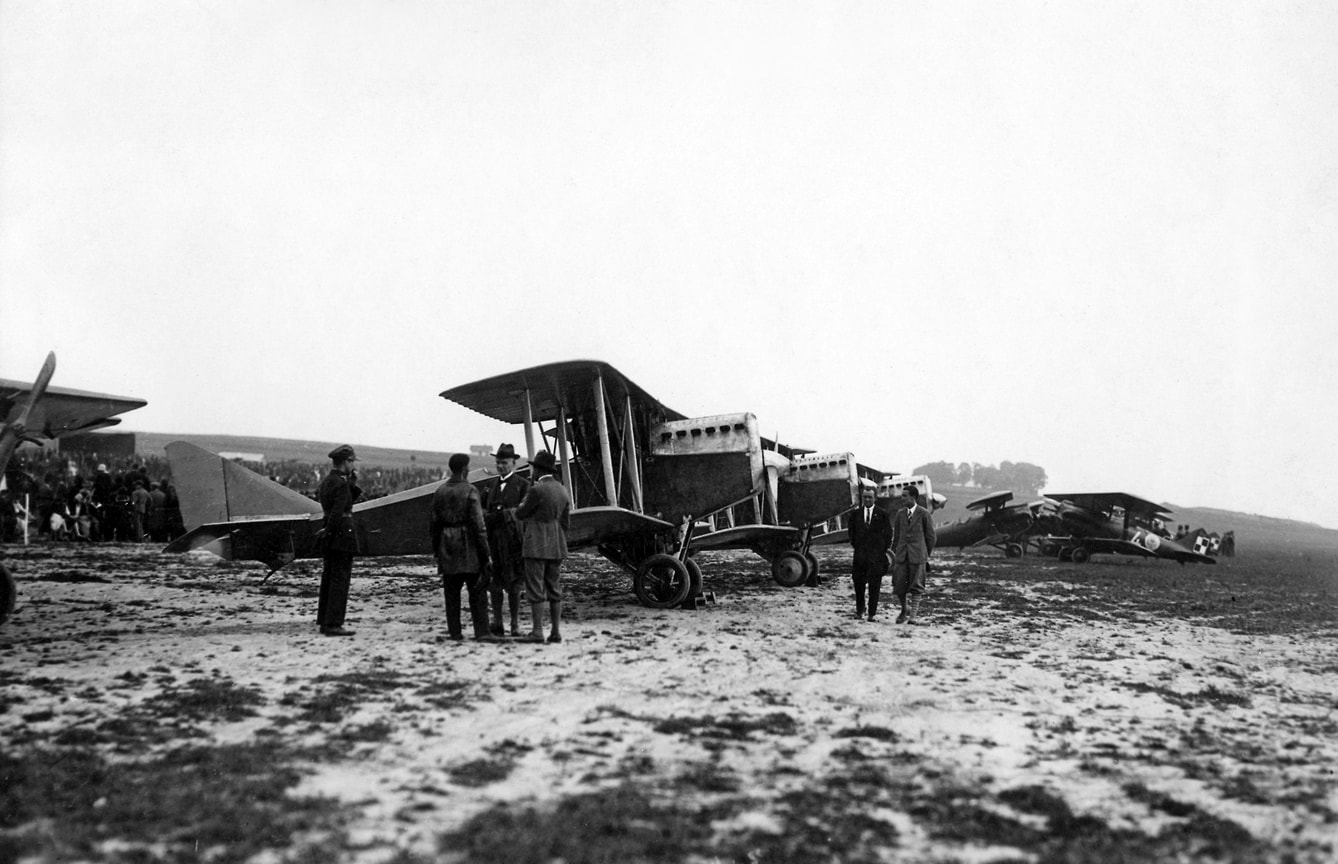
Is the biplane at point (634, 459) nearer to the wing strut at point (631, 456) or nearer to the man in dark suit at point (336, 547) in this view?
the wing strut at point (631, 456)

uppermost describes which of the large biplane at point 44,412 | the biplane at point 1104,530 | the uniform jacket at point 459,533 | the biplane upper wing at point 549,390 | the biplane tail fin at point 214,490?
the biplane upper wing at point 549,390

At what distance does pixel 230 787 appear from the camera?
3736 mm

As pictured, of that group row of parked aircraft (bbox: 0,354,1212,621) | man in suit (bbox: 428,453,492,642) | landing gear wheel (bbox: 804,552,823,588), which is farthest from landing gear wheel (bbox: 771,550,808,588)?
man in suit (bbox: 428,453,492,642)

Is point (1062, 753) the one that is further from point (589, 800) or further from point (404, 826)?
point (404, 826)

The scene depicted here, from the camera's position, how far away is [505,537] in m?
8.82

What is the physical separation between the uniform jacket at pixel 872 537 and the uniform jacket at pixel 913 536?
0.28 m

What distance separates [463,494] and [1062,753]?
5547mm

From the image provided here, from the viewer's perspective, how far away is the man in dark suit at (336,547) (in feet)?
27.7

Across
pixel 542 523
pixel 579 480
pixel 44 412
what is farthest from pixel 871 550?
pixel 44 412

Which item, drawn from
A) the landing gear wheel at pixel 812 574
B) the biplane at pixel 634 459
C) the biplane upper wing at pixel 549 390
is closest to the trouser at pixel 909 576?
the biplane at pixel 634 459

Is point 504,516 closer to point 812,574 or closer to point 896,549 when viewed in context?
point 896,549

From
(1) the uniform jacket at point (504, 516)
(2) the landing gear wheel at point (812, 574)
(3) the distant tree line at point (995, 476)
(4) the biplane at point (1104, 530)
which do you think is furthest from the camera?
(3) the distant tree line at point (995, 476)

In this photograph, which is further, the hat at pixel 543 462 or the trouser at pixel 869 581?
the trouser at pixel 869 581

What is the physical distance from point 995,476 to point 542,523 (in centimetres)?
14646
